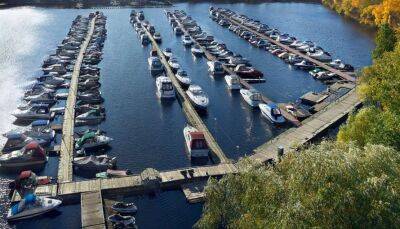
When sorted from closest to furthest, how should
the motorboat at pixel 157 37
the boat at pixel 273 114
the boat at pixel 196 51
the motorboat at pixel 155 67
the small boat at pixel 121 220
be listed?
the small boat at pixel 121 220 → the boat at pixel 273 114 → the motorboat at pixel 155 67 → the boat at pixel 196 51 → the motorboat at pixel 157 37

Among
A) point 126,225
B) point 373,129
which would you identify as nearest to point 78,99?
point 126,225

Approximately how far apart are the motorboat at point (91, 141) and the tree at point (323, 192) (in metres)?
33.4

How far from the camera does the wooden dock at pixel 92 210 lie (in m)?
42.9

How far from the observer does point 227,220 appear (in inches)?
1252

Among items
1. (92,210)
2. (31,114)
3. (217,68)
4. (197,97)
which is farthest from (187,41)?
Answer: (92,210)

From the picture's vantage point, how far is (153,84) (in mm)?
85500

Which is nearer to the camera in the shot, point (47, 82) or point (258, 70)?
point (47, 82)

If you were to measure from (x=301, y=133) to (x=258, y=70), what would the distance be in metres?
32.8

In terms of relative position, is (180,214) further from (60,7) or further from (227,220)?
(60,7)

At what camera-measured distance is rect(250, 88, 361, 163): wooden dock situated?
5725 centimetres

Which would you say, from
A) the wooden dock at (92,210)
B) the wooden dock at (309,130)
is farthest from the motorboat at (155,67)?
the wooden dock at (92,210)

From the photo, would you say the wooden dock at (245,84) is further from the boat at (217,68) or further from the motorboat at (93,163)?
the motorboat at (93,163)

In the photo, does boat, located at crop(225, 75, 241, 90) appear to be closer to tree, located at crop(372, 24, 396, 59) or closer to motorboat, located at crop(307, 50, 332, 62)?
motorboat, located at crop(307, 50, 332, 62)

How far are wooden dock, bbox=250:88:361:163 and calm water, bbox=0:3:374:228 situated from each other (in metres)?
3.71
